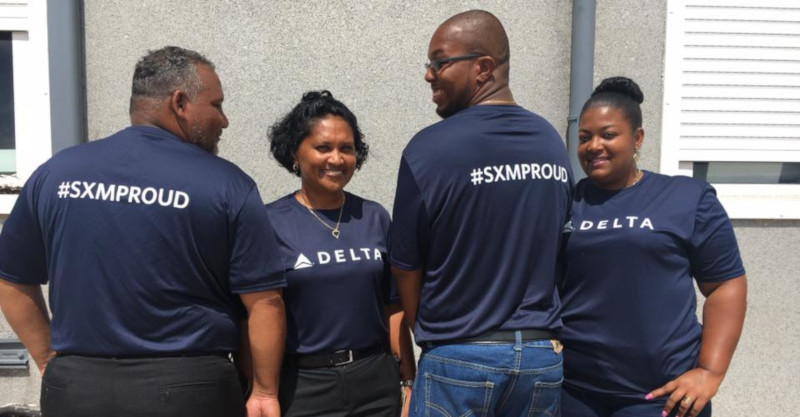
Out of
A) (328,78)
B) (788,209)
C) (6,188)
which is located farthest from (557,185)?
(6,188)

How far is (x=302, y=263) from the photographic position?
2.22 metres

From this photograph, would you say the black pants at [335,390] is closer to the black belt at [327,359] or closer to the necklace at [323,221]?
the black belt at [327,359]

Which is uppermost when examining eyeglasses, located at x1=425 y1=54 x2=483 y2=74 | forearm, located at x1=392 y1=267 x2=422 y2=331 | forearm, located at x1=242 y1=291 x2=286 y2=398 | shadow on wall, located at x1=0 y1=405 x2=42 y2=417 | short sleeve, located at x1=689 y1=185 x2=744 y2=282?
eyeglasses, located at x1=425 y1=54 x2=483 y2=74

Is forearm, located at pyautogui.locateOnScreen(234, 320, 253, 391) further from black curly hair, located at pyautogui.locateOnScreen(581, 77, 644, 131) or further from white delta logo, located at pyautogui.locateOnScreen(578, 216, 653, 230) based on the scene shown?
black curly hair, located at pyautogui.locateOnScreen(581, 77, 644, 131)

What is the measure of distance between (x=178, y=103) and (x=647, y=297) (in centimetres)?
162

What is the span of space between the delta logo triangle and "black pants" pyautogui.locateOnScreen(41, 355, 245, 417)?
1.41ft

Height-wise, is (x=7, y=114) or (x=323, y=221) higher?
(x=7, y=114)

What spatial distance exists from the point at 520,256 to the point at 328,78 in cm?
197

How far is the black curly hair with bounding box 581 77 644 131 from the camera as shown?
2.31 meters

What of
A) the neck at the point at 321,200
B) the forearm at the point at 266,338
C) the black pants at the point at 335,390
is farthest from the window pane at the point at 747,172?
the forearm at the point at 266,338

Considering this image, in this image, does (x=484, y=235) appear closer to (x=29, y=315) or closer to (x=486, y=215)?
(x=486, y=215)

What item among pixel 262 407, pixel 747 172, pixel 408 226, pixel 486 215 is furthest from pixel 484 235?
pixel 747 172

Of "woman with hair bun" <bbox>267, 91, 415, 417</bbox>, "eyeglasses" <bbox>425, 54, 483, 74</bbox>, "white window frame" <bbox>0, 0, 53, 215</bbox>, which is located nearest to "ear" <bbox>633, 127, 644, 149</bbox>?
"eyeglasses" <bbox>425, 54, 483, 74</bbox>

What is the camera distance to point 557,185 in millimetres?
1979
